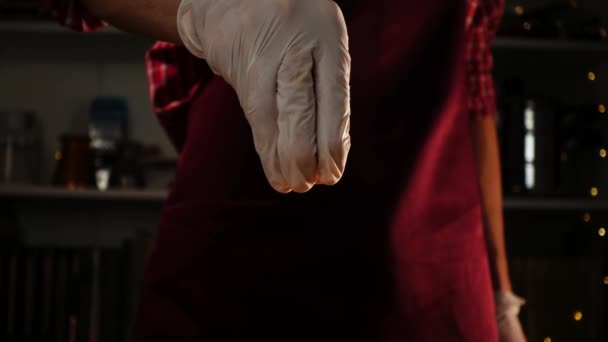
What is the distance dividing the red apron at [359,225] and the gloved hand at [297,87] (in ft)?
1.17

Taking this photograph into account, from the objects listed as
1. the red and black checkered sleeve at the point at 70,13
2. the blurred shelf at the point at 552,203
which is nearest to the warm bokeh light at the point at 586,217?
the blurred shelf at the point at 552,203

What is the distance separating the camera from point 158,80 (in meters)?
0.97

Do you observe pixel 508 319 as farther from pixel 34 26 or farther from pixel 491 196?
pixel 34 26

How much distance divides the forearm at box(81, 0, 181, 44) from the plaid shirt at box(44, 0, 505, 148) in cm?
3

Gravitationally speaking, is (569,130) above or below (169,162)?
above

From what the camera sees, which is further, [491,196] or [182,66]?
[491,196]

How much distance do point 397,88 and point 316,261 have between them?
0.22 meters

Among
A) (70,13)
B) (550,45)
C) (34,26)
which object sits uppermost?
(70,13)

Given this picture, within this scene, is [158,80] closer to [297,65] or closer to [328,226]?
[328,226]

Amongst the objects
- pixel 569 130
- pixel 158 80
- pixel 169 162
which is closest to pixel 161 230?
pixel 158 80

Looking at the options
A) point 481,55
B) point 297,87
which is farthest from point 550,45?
point 297,87

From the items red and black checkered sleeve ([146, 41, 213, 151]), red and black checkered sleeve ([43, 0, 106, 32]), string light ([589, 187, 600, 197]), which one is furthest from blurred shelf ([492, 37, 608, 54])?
red and black checkered sleeve ([43, 0, 106, 32])

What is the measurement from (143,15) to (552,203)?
1.36 m

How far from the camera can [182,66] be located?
96cm
